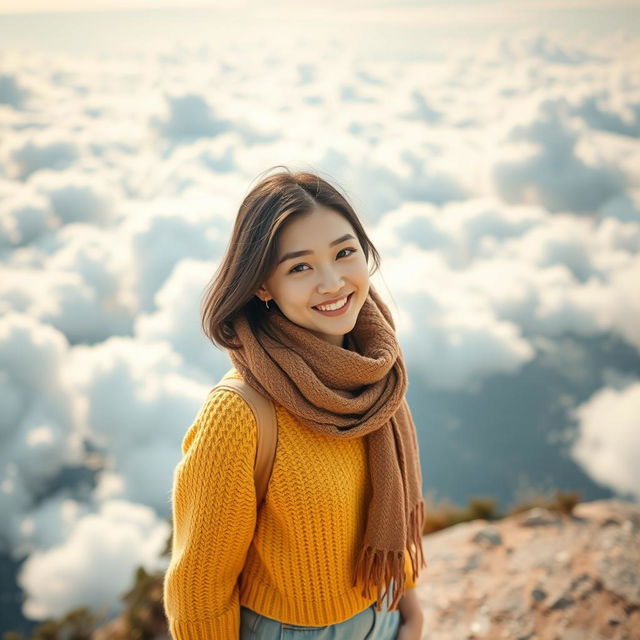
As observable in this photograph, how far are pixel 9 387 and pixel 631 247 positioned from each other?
227380 mm

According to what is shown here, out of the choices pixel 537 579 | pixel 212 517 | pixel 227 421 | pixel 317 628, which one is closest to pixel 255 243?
pixel 227 421

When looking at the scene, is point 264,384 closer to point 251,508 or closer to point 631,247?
point 251,508

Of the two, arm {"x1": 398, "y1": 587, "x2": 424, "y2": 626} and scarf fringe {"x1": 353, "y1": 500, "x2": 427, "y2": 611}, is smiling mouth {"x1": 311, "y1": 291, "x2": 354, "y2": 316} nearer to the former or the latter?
scarf fringe {"x1": 353, "y1": 500, "x2": 427, "y2": 611}

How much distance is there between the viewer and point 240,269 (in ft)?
5.57

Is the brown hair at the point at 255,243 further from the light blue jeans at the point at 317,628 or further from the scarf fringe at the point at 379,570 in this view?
the light blue jeans at the point at 317,628

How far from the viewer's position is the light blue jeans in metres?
1.77

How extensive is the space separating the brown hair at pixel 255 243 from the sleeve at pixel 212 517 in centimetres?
30

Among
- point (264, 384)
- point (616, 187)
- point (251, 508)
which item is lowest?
point (616, 187)

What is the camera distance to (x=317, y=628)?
1.78m

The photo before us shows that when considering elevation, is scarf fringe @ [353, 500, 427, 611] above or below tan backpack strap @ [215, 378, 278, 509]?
below

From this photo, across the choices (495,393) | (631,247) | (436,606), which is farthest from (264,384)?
(631,247)

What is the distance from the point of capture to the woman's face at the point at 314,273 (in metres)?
1.67

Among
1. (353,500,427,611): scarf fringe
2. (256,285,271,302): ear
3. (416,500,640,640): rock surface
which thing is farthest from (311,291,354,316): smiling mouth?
(416,500,640,640): rock surface

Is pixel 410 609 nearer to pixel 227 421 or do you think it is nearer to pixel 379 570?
pixel 379 570
